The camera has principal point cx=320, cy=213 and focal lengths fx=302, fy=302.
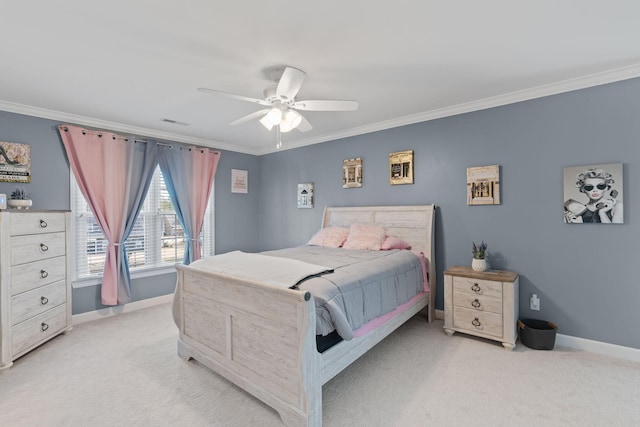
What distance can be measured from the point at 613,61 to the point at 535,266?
1.83 meters

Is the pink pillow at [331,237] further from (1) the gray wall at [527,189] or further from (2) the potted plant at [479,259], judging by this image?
(2) the potted plant at [479,259]

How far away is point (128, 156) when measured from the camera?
391cm

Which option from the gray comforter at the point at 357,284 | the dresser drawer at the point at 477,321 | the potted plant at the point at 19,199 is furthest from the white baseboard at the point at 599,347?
the potted plant at the point at 19,199

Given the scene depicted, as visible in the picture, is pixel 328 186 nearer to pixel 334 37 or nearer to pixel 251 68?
pixel 251 68

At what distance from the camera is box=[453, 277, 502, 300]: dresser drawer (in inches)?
110

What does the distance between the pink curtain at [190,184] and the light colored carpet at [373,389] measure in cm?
186

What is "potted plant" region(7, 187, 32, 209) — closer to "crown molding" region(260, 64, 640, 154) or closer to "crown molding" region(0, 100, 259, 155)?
"crown molding" region(0, 100, 259, 155)

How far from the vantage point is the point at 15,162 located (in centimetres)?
317

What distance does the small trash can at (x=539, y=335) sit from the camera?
269 centimetres

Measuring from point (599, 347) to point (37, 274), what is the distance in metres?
5.18

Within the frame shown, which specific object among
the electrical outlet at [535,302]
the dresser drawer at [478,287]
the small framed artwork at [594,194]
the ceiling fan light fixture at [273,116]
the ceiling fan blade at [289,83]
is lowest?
the electrical outlet at [535,302]

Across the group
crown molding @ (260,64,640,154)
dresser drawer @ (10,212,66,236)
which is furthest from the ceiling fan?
dresser drawer @ (10,212,66,236)

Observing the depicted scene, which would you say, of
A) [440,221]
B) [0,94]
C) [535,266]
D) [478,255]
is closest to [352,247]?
[440,221]

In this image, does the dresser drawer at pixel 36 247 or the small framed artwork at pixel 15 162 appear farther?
the small framed artwork at pixel 15 162
